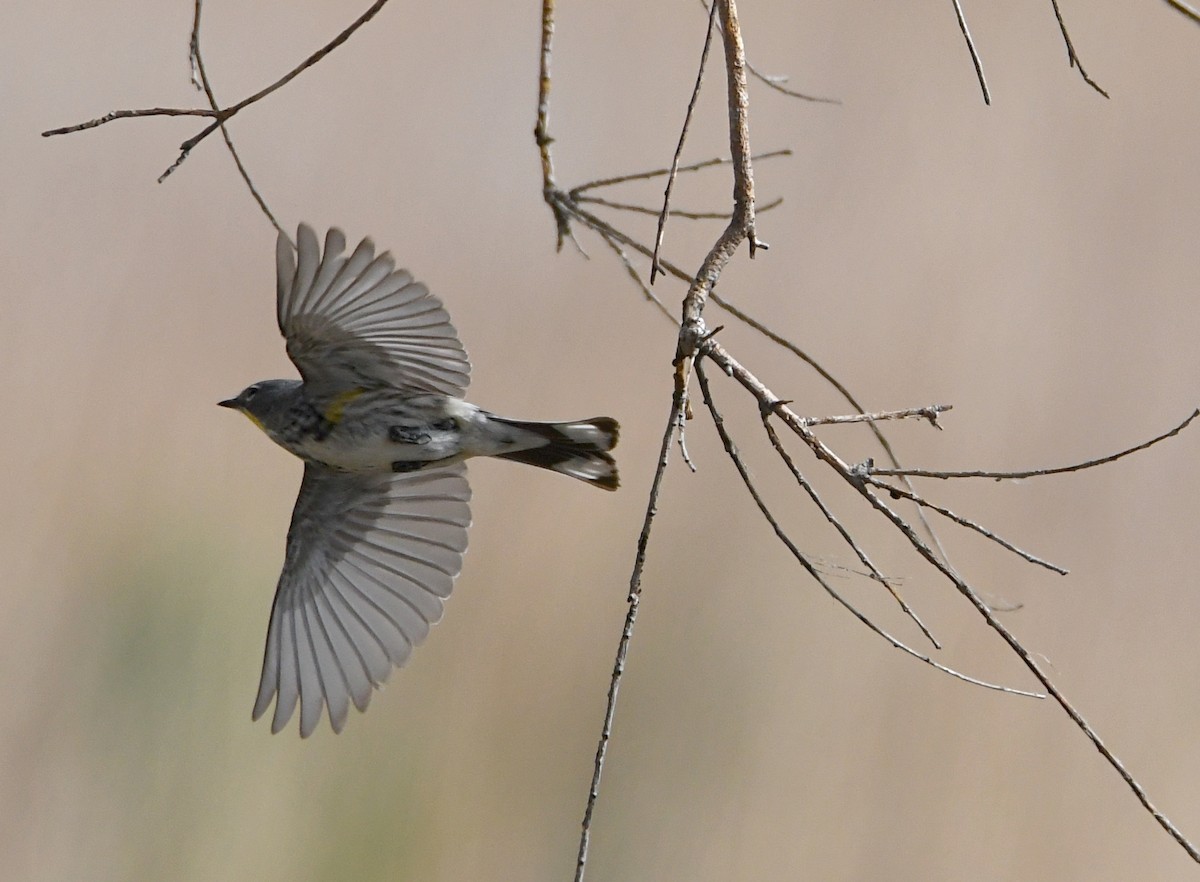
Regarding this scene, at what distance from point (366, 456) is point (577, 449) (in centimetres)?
29

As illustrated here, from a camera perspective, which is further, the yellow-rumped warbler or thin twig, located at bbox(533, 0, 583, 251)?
the yellow-rumped warbler

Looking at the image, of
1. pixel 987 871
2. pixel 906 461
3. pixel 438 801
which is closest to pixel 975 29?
pixel 906 461

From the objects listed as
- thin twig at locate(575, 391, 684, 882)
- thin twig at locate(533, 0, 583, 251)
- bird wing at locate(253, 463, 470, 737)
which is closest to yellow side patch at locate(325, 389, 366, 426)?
bird wing at locate(253, 463, 470, 737)

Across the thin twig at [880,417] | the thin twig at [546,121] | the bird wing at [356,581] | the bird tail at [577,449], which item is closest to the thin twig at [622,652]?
the thin twig at [880,417]

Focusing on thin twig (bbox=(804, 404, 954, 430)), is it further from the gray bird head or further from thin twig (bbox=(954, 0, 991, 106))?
the gray bird head

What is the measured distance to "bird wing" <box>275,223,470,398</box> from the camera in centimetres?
151

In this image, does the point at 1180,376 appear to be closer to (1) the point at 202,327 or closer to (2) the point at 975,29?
(2) the point at 975,29

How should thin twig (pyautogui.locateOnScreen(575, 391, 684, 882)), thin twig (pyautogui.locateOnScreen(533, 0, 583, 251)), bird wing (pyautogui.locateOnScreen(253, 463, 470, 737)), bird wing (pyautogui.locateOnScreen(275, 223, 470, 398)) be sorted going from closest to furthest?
1. thin twig (pyautogui.locateOnScreen(575, 391, 684, 882))
2. thin twig (pyautogui.locateOnScreen(533, 0, 583, 251))
3. bird wing (pyautogui.locateOnScreen(275, 223, 470, 398))
4. bird wing (pyautogui.locateOnScreen(253, 463, 470, 737))

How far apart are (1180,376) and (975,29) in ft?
3.63

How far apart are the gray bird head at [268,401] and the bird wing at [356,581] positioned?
0.17 m

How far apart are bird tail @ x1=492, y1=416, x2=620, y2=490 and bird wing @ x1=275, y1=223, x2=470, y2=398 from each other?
133mm

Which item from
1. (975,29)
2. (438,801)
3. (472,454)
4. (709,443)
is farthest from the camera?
(975,29)

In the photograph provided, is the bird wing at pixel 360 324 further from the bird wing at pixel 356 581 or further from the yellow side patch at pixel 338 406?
the bird wing at pixel 356 581

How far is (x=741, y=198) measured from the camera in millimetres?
965
